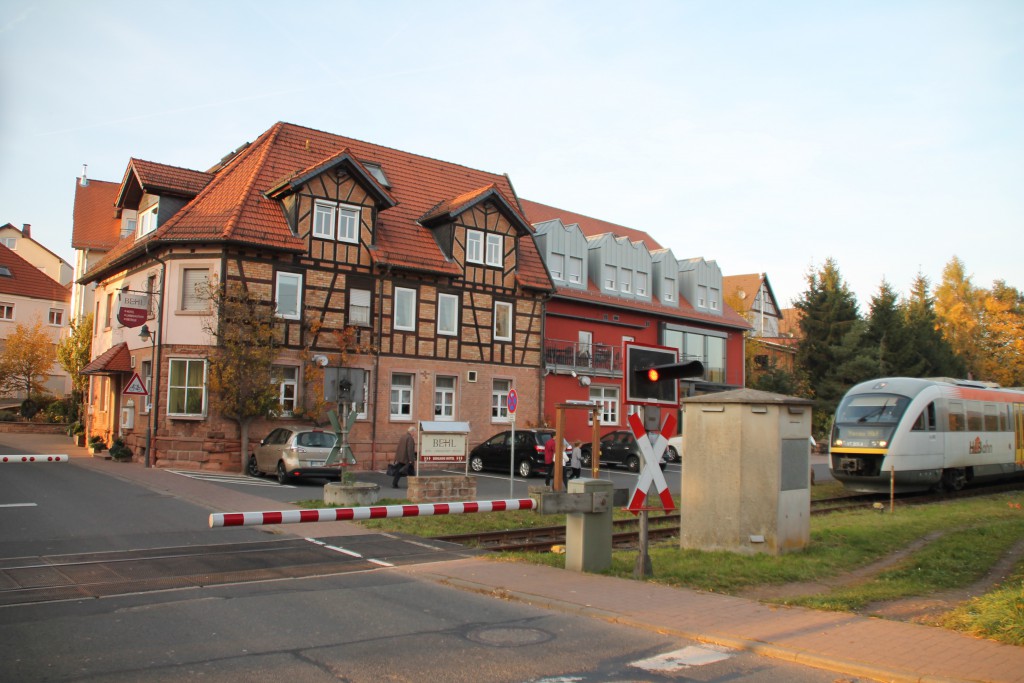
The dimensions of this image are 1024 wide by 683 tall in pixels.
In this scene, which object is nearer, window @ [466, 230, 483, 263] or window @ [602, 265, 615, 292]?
window @ [466, 230, 483, 263]

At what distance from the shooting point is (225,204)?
28203 millimetres

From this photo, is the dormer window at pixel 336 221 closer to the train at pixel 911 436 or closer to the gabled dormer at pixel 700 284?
the train at pixel 911 436

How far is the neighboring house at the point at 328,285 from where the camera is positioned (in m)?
26.6

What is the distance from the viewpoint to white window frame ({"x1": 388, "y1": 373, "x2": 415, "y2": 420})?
98.9 ft

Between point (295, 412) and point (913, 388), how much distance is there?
1775cm

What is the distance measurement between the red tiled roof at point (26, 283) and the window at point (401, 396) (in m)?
40.1

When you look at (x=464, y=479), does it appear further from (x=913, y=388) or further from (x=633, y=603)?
(x=913, y=388)

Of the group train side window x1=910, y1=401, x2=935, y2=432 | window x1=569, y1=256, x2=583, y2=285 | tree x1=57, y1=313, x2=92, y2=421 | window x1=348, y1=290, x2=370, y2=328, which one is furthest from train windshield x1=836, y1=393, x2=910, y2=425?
tree x1=57, y1=313, x2=92, y2=421

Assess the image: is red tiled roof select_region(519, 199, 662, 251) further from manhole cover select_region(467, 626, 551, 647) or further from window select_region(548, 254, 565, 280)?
manhole cover select_region(467, 626, 551, 647)

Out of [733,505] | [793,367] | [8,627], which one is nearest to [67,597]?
[8,627]

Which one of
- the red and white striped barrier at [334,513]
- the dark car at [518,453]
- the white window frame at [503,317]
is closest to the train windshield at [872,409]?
the dark car at [518,453]

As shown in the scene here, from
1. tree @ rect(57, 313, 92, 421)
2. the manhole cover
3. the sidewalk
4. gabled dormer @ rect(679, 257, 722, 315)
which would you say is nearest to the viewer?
the sidewalk

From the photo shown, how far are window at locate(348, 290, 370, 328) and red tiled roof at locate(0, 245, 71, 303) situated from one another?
130 ft

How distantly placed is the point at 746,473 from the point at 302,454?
13.7 meters
